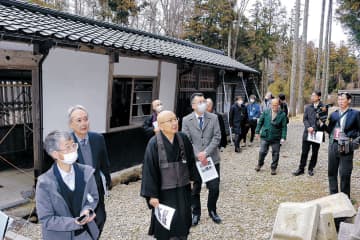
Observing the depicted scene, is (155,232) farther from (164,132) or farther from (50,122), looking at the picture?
(50,122)

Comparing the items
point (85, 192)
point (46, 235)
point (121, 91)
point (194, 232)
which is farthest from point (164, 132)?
point (121, 91)

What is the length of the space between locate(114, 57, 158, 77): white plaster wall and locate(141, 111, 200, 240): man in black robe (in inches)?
155

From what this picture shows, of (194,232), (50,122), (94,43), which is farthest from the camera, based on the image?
(50,122)

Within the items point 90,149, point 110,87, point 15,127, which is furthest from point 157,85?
point 90,149

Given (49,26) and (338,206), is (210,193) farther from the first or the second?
(49,26)

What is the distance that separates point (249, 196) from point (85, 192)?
385 cm

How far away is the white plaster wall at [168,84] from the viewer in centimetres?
813

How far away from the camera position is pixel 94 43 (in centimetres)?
479

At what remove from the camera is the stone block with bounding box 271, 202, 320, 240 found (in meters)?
3.39

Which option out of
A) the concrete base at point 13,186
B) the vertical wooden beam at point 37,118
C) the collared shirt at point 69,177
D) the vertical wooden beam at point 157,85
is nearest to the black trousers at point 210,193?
the collared shirt at point 69,177

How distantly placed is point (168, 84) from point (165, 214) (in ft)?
19.0

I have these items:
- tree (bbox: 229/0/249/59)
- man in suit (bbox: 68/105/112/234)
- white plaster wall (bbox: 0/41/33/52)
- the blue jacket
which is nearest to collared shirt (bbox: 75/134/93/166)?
man in suit (bbox: 68/105/112/234)

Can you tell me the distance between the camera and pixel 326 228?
3537 mm

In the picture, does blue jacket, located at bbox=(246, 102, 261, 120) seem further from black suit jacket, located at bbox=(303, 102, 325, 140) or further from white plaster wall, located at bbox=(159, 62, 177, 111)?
black suit jacket, located at bbox=(303, 102, 325, 140)
